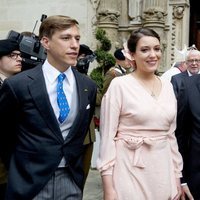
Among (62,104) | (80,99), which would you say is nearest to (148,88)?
(80,99)

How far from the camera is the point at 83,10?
10.9 metres

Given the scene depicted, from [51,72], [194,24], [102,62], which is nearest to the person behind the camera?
[51,72]

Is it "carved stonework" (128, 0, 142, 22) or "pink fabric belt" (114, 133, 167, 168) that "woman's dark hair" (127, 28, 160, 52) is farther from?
"carved stonework" (128, 0, 142, 22)

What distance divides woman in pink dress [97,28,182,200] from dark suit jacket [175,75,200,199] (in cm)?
29

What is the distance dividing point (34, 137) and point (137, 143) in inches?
25.7

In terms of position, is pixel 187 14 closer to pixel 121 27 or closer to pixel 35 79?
pixel 121 27

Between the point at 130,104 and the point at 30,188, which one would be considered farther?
the point at 130,104

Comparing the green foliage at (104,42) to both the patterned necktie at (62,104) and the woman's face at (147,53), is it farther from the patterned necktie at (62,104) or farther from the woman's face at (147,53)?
the patterned necktie at (62,104)

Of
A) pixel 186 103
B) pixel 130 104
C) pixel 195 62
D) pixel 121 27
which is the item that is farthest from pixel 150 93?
pixel 121 27

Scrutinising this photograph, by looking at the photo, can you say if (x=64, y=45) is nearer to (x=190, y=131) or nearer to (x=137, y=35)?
(x=137, y=35)

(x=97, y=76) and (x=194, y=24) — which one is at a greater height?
(x=194, y=24)

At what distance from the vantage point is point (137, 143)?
9.46 ft

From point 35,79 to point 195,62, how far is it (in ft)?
11.3

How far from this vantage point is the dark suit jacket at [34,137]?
8.68 feet
